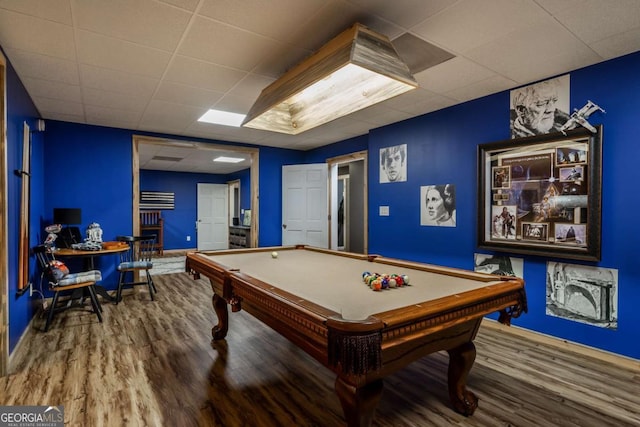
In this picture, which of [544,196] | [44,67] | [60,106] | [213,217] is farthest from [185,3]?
[213,217]

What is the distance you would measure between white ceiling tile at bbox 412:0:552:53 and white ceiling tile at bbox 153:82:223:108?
2107 mm

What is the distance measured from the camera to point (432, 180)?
12.5ft

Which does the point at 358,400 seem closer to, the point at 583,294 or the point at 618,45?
the point at 583,294

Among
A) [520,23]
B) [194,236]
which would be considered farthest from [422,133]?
[194,236]

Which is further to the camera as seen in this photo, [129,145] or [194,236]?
[194,236]

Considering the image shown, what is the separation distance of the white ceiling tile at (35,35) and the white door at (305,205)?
146 inches

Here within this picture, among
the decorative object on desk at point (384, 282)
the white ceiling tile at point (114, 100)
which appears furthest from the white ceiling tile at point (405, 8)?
the white ceiling tile at point (114, 100)

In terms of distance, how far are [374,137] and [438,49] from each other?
2286 mm

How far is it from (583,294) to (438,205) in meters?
1.58

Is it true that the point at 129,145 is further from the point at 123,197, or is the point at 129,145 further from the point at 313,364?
the point at 313,364

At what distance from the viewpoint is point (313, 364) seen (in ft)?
8.02

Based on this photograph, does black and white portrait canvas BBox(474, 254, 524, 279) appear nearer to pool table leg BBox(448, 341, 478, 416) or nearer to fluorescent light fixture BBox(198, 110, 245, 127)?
pool table leg BBox(448, 341, 478, 416)

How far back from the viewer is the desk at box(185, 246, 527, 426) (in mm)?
1160

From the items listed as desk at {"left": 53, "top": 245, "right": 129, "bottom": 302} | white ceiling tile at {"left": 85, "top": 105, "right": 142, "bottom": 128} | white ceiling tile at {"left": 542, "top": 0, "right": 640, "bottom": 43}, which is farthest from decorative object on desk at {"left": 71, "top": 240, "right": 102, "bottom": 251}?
white ceiling tile at {"left": 542, "top": 0, "right": 640, "bottom": 43}
